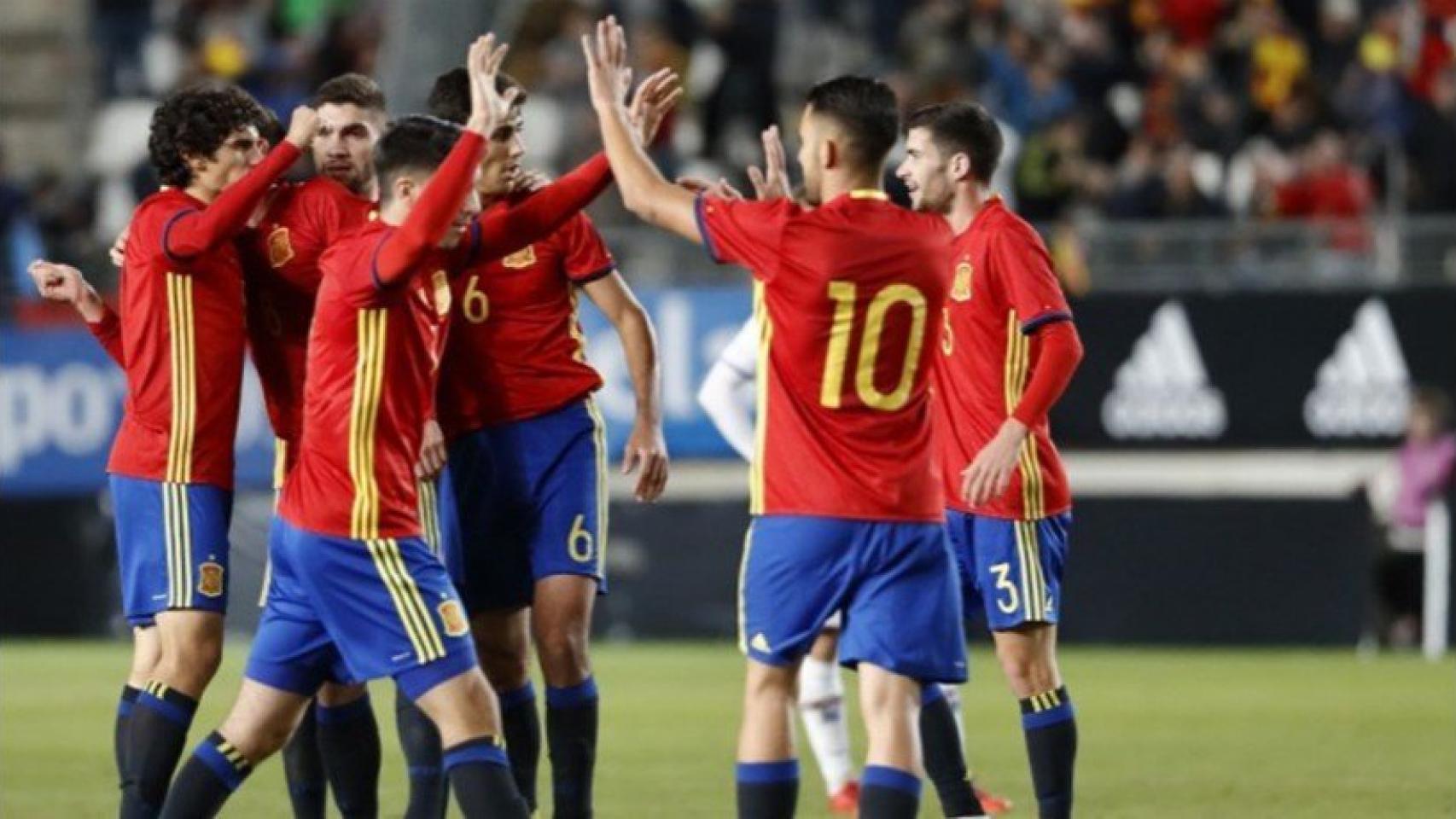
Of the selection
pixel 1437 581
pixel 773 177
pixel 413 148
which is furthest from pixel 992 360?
pixel 1437 581

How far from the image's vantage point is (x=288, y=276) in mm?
9727

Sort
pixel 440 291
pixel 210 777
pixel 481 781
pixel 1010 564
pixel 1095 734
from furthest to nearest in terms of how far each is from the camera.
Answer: pixel 1095 734
pixel 1010 564
pixel 440 291
pixel 210 777
pixel 481 781

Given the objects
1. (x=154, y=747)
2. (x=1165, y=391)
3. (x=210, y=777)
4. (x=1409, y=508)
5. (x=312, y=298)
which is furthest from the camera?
(x=1165, y=391)

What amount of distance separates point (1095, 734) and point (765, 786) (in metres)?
6.67

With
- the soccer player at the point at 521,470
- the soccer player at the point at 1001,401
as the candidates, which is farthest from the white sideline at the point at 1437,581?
the soccer player at the point at 521,470

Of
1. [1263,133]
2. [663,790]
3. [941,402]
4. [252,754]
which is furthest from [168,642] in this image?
[1263,133]

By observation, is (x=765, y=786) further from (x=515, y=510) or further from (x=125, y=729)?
(x=125, y=729)

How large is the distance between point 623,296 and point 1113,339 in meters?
11.3

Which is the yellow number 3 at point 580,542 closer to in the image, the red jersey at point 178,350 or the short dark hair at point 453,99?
the red jersey at point 178,350

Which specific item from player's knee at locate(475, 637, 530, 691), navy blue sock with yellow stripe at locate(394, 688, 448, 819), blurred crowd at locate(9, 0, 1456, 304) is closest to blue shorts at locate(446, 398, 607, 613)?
player's knee at locate(475, 637, 530, 691)

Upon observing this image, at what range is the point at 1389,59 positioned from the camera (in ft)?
79.2

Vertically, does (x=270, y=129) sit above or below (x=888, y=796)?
above

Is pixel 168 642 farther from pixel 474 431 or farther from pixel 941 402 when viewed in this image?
pixel 941 402

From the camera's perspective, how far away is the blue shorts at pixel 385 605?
27.9 ft
